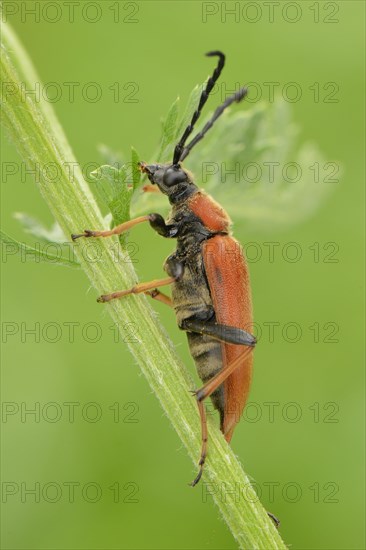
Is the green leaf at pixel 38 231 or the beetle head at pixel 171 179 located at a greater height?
the beetle head at pixel 171 179

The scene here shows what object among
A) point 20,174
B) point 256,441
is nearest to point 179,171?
point 256,441

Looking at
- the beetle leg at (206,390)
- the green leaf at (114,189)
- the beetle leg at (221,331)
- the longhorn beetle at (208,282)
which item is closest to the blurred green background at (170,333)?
the longhorn beetle at (208,282)

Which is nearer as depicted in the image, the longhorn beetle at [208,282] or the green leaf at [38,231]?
the green leaf at [38,231]

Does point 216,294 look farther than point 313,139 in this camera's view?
No

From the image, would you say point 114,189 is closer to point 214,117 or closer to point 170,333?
point 214,117

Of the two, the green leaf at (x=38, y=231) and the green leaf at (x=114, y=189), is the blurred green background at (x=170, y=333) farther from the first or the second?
the green leaf at (x=114, y=189)

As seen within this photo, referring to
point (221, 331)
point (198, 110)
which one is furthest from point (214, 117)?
point (221, 331)

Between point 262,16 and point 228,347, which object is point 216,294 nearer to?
point 228,347

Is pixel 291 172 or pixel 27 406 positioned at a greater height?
pixel 291 172

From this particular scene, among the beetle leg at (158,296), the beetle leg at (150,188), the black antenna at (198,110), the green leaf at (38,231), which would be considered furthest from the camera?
the beetle leg at (150,188)

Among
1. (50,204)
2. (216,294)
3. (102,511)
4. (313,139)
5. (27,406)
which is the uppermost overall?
(313,139)
